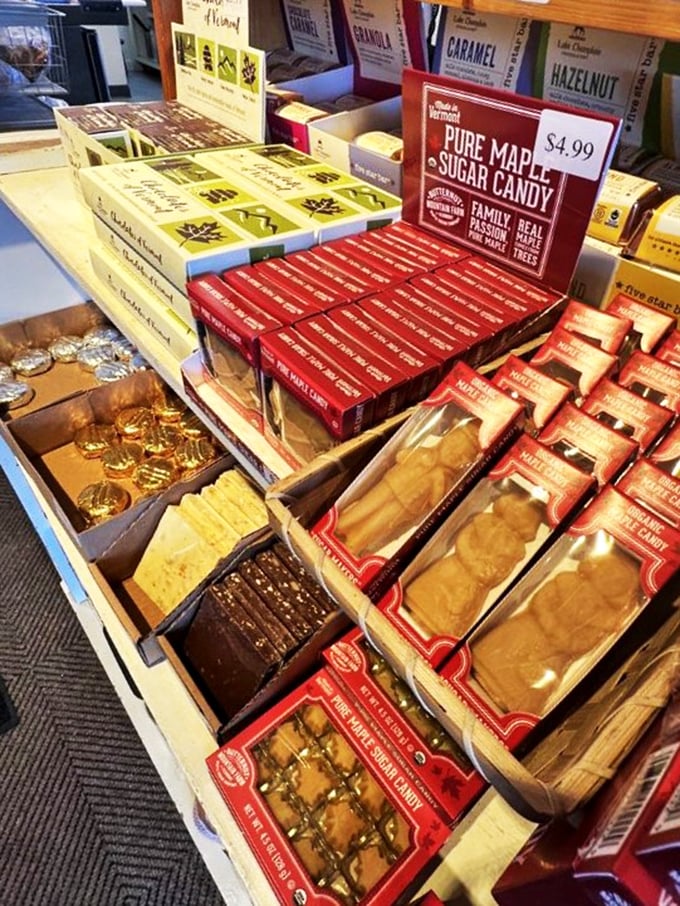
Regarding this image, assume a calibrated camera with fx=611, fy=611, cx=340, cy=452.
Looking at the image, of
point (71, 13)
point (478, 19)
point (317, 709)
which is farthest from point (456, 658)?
point (71, 13)

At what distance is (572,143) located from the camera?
29.1 inches

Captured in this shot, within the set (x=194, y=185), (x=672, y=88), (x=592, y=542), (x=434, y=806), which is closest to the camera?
(x=592, y=542)

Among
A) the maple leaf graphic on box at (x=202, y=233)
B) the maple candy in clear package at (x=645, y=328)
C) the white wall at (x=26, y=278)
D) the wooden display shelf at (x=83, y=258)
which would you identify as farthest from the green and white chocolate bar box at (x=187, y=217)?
the white wall at (x=26, y=278)

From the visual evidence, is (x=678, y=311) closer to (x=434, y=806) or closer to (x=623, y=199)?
(x=623, y=199)

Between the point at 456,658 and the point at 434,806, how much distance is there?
0.24 metres

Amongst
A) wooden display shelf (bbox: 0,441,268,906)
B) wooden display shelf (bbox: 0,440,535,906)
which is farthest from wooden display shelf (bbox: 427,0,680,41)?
wooden display shelf (bbox: 0,441,268,906)

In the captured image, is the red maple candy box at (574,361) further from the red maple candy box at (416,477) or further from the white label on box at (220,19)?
the white label on box at (220,19)

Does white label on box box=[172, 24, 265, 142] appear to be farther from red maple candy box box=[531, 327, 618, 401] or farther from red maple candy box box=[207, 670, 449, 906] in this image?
red maple candy box box=[207, 670, 449, 906]

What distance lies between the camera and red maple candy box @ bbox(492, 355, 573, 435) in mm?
676

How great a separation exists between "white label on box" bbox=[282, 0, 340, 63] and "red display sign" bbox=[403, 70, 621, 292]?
0.77 metres

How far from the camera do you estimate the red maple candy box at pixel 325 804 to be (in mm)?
683

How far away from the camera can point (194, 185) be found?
3.53ft

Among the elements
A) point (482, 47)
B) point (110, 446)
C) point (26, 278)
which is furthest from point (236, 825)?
point (26, 278)

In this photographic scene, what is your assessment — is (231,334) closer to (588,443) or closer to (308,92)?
(588,443)
